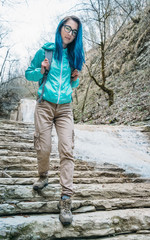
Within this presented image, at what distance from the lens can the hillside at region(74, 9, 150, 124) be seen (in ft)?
28.2

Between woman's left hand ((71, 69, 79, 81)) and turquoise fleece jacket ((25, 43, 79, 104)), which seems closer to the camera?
turquoise fleece jacket ((25, 43, 79, 104))

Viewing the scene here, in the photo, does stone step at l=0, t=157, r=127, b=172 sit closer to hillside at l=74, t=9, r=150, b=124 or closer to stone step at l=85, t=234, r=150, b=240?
stone step at l=85, t=234, r=150, b=240

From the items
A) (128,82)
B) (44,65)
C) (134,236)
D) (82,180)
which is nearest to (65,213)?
(134,236)

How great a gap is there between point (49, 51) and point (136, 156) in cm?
334

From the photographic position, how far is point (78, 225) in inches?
70.3

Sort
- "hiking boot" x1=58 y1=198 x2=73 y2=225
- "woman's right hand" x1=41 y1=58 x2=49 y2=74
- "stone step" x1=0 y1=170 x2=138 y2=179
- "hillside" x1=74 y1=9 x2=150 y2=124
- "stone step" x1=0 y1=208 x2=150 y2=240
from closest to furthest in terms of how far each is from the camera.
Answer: "stone step" x1=0 y1=208 x2=150 y2=240 → "hiking boot" x1=58 y1=198 x2=73 y2=225 → "woman's right hand" x1=41 y1=58 x2=49 y2=74 → "stone step" x1=0 y1=170 x2=138 y2=179 → "hillside" x1=74 y1=9 x2=150 y2=124

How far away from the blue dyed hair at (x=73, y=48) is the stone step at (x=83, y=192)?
148 centimetres

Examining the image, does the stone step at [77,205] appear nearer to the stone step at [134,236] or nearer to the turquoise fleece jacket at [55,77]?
the stone step at [134,236]

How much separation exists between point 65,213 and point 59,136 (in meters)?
0.73

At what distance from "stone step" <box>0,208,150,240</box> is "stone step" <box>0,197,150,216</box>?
79mm

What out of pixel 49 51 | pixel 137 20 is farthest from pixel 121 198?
pixel 137 20

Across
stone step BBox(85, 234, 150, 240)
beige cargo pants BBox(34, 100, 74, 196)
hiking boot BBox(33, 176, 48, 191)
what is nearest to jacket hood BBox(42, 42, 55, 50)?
beige cargo pants BBox(34, 100, 74, 196)

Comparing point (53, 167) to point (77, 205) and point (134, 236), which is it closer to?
point (77, 205)

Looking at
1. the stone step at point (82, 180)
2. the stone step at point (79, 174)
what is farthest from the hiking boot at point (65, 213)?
the stone step at point (79, 174)
